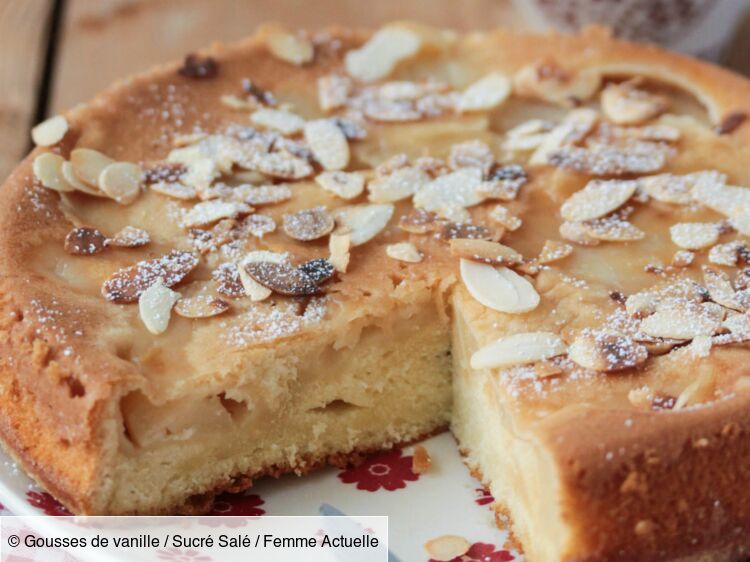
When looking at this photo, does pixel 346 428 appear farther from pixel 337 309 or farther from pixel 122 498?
pixel 122 498

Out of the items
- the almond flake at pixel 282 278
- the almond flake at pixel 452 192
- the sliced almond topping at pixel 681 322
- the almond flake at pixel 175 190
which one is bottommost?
the almond flake at pixel 175 190

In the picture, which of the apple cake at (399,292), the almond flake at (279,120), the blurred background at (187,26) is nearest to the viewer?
the apple cake at (399,292)

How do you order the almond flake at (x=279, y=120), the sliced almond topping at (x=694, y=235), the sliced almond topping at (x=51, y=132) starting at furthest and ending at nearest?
the almond flake at (x=279, y=120)
the sliced almond topping at (x=51, y=132)
the sliced almond topping at (x=694, y=235)

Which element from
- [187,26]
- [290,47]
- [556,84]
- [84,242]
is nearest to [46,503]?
[84,242]

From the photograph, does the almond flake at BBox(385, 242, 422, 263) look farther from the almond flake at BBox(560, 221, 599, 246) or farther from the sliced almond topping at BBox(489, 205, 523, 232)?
the almond flake at BBox(560, 221, 599, 246)

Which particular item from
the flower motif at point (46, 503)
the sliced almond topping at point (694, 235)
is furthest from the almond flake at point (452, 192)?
the flower motif at point (46, 503)

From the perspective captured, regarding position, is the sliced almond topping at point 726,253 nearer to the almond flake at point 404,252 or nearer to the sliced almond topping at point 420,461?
the almond flake at point 404,252

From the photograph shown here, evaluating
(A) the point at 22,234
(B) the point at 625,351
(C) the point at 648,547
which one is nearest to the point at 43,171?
(A) the point at 22,234
